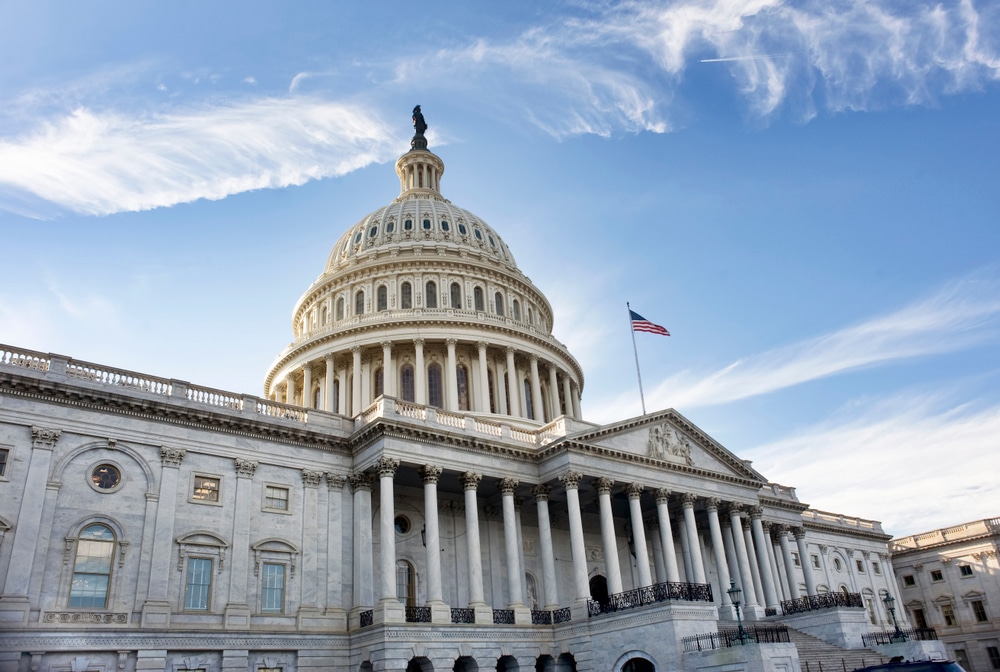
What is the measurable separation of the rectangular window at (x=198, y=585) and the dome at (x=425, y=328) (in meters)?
23.0

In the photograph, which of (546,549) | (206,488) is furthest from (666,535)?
(206,488)

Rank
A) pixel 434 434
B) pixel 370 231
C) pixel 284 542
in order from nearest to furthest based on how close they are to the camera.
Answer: pixel 284 542, pixel 434 434, pixel 370 231

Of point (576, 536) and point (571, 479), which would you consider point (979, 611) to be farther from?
point (571, 479)

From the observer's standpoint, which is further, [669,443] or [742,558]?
[742,558]

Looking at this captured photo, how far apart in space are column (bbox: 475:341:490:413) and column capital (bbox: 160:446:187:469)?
24.7 m

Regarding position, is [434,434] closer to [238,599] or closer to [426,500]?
[426,500]

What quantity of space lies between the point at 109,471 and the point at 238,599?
741 cm

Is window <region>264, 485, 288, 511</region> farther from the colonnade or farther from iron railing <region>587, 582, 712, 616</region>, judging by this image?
the colonnade

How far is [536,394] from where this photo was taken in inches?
2393

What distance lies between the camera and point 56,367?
33.3 m

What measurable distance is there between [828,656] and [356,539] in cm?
2302

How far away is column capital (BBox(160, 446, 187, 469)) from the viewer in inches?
1361

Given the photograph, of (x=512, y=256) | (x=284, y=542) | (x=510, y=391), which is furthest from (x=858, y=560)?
(x=284, y=542)

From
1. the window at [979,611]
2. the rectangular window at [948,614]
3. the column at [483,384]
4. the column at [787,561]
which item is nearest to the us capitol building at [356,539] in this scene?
the column at [787,561]
